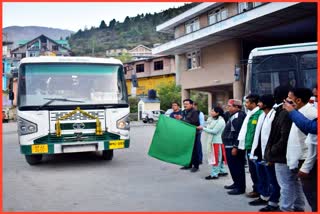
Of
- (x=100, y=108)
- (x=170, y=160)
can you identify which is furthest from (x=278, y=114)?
(x=100, y=108)

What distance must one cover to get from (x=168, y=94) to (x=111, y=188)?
30762 millimetres

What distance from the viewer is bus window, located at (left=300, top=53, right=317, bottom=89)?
345 inches

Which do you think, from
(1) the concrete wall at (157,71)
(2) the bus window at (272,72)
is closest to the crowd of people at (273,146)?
(2) the bus window at (272,72)

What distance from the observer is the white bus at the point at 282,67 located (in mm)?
8812

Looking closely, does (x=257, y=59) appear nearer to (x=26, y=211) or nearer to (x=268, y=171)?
(x=268, y=171)

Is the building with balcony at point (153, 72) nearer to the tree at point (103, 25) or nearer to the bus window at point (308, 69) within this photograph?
the bus window at point (308, 69)

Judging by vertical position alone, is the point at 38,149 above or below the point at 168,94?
below

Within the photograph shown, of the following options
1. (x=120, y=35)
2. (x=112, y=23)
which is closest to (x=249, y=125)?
(x=120, y=35)

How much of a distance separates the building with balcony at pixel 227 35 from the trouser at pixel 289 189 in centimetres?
950

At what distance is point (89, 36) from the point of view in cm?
12162

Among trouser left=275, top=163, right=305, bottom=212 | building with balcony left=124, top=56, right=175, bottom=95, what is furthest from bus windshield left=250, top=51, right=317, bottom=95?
building with balcony left=124, top=56, right=175, bottom=95

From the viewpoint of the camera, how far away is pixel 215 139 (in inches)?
276

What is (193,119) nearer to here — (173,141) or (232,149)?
(173,141)

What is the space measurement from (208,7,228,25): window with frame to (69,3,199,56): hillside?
230ft
